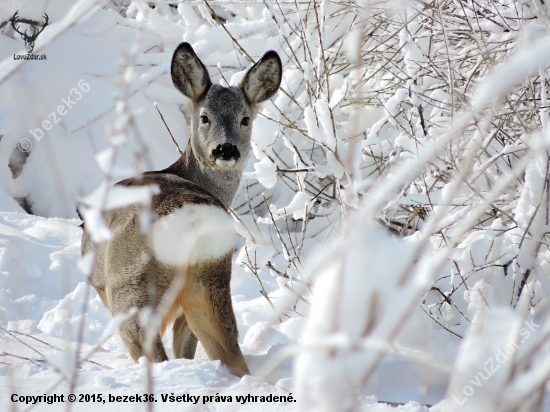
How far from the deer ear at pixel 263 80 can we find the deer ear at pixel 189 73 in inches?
12.2

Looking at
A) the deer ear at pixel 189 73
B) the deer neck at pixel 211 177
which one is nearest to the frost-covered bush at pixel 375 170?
the deer neck at pixel 211 177

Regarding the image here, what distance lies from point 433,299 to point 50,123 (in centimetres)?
506

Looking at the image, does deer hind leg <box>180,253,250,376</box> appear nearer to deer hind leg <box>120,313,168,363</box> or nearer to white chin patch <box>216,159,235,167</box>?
deer hind leg <box>120,313,168,363</box>

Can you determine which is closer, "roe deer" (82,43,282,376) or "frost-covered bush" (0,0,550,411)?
"frost-covered bush" (0,0,550,411)

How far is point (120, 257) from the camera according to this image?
319 cm

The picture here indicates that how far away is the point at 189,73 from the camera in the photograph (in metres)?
4.73

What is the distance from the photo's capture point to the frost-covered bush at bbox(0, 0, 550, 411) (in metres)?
1.15

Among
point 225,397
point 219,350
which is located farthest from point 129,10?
point 225,397

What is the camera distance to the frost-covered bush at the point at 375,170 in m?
1.15

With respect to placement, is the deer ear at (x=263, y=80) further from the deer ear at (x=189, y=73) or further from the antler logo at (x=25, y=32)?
the antler logo at (x=25, y=32)

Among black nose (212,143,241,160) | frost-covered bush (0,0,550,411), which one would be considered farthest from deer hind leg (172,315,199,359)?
black nose (212,143,241,160)

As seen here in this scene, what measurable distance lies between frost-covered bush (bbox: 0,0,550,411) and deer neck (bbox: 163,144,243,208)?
0.24m

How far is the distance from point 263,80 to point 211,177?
3.07 feet

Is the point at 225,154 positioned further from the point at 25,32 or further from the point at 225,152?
the point at 25,32
